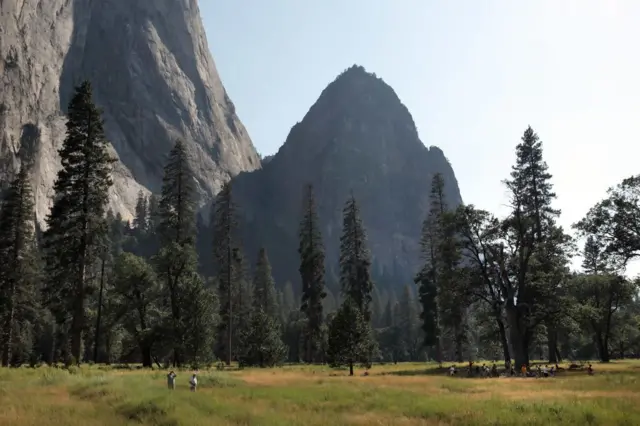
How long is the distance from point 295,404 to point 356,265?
37.8 m

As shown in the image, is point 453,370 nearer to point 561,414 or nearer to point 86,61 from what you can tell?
point 561,414

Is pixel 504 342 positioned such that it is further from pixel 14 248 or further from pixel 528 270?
pixel 14 248

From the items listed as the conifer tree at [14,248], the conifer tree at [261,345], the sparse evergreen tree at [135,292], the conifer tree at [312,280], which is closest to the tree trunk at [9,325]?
the conifer tree at [14,248]

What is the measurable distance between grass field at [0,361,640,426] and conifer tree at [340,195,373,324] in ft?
103

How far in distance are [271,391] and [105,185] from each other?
16.4m

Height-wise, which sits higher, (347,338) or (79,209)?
(79,209)

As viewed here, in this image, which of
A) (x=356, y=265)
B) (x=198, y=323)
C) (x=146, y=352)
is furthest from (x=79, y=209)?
(x=356, y=265)

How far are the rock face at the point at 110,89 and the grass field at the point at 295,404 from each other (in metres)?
95.3

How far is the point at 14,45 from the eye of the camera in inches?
A: 4513

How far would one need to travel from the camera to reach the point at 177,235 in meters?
42.2

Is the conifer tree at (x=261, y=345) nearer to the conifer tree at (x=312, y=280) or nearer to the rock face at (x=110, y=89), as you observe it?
the conifer tree at (x=312, y=280)

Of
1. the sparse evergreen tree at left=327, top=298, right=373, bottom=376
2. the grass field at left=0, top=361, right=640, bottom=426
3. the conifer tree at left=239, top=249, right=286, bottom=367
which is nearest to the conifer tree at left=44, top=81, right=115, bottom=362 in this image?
the grass field at left=0, top=361, right=640, bottom=426

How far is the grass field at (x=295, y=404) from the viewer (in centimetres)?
1481

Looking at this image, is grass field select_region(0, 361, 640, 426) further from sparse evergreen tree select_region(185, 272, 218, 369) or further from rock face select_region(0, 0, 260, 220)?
rock face select_region(0, 0, 260, 220)
